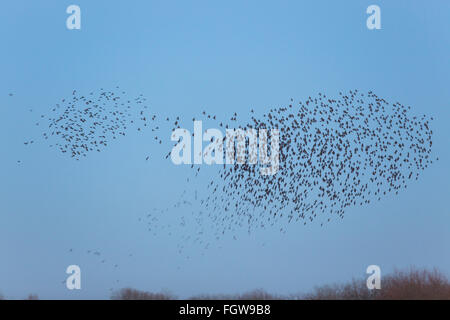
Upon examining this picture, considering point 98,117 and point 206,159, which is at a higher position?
point 98,117

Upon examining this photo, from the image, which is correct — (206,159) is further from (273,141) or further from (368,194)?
(368,194)

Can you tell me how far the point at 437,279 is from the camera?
6203 millimetres
